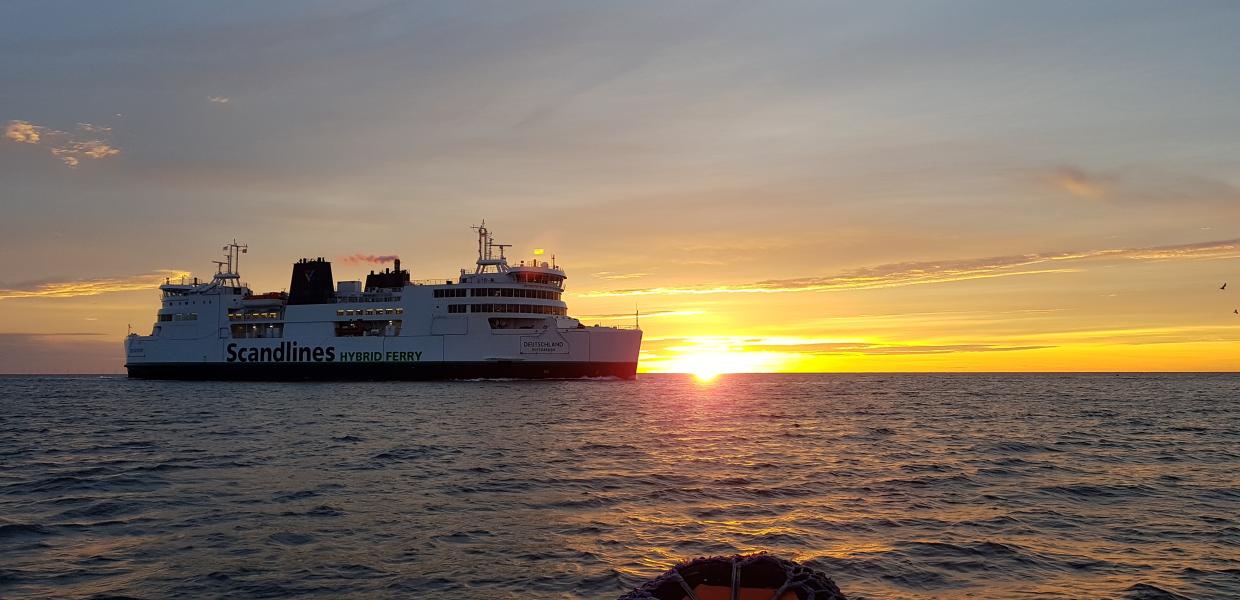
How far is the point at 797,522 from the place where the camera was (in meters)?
16.1

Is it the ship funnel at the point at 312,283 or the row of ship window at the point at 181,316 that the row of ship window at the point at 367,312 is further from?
the row of ship window at the point at 181,316

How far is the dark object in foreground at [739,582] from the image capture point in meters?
7.29

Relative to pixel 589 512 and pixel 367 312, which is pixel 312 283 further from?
pixel 589 512

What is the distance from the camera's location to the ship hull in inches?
3524

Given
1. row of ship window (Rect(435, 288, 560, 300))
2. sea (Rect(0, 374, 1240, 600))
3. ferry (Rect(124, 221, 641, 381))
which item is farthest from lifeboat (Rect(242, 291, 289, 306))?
sea (Rect(0, 374, 1240, 600))

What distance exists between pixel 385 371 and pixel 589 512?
8271cm

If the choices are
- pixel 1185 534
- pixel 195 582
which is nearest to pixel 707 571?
pixel 195 582

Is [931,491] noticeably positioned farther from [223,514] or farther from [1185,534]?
[223,514]

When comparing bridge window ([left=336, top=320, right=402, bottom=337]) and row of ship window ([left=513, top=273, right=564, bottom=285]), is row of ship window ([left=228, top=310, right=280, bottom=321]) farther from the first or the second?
row of ship window ([left=513, top=273, right=564, bottom=285])

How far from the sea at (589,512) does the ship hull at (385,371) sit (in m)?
53.3

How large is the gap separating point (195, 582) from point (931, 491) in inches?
665

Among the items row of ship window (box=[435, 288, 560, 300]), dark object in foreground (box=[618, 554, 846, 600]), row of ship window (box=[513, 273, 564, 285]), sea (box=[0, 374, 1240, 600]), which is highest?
row of ship window (box=[513, 273, 564, 285])

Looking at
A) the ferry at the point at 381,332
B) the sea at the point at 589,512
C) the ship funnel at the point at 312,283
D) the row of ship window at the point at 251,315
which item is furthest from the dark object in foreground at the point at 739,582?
the row of ship window at the point at 251,315

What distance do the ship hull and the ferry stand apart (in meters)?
0.16
